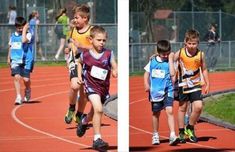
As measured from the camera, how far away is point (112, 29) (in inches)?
1147

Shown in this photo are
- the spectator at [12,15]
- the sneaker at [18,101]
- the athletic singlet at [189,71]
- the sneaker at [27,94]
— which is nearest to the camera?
the athletic singlet at [189,71]

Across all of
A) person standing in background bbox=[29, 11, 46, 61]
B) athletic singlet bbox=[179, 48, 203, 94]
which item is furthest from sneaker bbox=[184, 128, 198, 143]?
person standing in background bbox=[29, 11, 46, 61]

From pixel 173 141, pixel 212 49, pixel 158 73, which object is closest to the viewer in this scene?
pixel 158 73

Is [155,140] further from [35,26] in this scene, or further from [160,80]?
[35,26]

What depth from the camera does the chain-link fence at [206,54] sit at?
1491cm

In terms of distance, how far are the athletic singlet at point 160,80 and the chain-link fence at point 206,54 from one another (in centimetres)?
279

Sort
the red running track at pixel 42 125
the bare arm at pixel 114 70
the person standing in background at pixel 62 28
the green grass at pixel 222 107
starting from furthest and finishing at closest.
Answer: the person standing in background at pixel 62 28, the green grass at pixel 222 107, the red running track at pixel 42 125, the bare arm at pixel 114 70

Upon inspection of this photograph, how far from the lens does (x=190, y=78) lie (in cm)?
1105

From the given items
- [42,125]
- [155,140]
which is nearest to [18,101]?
[42,125]

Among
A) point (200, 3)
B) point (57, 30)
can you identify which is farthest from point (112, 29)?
point (200, 3)

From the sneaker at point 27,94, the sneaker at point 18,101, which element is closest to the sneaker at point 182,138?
the sneaker at point 18,101

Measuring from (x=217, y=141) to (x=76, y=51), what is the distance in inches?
93.4

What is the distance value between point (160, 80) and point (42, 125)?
3329 mm

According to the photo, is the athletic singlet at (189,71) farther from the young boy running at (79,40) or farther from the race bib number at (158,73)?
the young boy running at (79,40)
